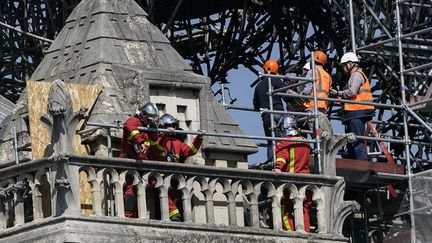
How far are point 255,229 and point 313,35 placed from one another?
1605cm

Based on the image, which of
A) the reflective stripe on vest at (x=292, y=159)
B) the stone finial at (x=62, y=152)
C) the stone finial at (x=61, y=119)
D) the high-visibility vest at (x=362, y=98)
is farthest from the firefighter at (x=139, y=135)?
the high-visibility vest at (x=362, y=98)

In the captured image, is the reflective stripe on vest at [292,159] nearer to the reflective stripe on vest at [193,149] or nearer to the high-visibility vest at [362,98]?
the reflective stripe on vest at [193,149]

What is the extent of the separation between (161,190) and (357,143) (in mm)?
6685

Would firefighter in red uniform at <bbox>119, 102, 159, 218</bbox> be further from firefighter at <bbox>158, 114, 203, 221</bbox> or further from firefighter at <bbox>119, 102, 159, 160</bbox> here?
firefighter at <bbox>158, 114, 203, 221</bbox>

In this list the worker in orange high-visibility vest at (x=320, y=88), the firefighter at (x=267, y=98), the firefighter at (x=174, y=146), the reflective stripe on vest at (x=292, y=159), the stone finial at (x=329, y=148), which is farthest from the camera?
the worker in orange high-visibility vest at (x=320, y=88)

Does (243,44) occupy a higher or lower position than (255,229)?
higher

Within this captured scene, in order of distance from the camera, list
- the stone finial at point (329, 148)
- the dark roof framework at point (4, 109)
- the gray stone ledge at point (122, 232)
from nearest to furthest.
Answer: the gray stone ledge at point (122, 232), the stone finial at point (329, 148), the dark roof framework at point (4, 109)

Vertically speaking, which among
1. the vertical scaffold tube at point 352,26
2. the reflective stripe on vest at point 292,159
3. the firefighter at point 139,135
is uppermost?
the vertical scaffold tube at point 352,26

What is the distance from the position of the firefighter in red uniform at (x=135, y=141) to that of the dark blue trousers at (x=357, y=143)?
21.4 ft

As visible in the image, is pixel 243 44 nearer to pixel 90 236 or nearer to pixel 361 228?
pixel 361 228

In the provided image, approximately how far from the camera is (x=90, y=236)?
3603 centimetres

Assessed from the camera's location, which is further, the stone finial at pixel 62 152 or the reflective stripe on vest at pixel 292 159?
the reflective stripe on vest at pixel 292 159

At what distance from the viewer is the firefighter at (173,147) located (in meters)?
37.7

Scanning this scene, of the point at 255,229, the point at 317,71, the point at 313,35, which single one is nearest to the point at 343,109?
the point at 317,71
